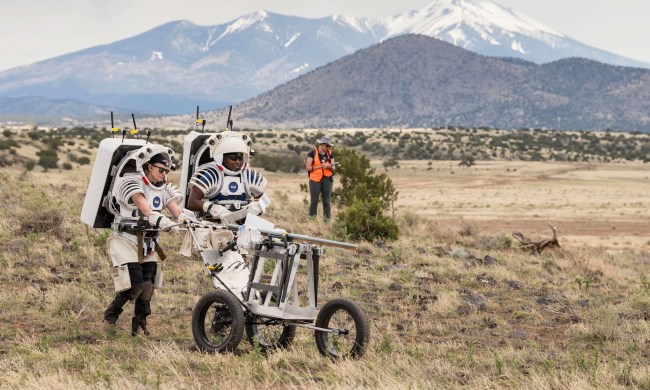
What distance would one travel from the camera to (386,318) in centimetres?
1044

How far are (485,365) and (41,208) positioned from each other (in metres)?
10.2

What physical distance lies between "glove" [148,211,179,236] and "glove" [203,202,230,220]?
360 mm

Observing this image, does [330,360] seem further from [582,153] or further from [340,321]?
[582,153]

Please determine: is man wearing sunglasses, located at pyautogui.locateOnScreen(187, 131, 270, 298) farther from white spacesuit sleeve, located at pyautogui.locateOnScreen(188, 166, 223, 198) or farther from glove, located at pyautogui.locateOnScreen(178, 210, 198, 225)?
glove, located at pyautogui.locateOnScreen(178, 210, 198, 225)

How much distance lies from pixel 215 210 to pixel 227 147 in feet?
2.16

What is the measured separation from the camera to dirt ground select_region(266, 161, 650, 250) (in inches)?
1017

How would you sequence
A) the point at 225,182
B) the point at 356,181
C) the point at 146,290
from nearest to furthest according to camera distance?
1. the point at 225,182
2. the point at 146,290
3. the point at 356,181

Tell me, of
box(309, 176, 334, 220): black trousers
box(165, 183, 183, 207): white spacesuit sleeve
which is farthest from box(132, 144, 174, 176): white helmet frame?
→ box(309, 176, 334, 220): black trousers

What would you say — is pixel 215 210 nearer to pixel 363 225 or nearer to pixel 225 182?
pixel 225 182

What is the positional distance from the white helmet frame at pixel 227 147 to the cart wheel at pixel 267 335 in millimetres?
1569

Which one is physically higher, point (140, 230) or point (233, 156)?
point (233, 156)

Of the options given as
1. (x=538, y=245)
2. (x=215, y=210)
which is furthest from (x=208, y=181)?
(x=538, y=245)

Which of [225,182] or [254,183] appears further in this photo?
[254,183]

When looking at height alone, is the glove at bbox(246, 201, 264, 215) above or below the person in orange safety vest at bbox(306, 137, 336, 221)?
above
